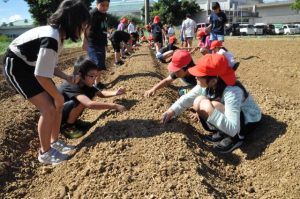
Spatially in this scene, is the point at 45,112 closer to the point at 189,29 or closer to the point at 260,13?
the point at 189,29

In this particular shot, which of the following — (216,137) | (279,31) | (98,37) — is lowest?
(279,31)

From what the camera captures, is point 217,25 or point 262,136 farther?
point 217,25

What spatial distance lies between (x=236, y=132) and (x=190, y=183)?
→ 1160mm

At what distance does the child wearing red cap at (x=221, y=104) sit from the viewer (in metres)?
4.22

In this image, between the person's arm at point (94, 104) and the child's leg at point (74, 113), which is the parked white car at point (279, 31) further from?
the person's arm at point (94, 104)

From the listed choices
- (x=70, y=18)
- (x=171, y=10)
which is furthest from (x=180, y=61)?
(x=171, y=10)

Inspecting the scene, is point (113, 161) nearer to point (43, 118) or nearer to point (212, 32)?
point (43, 118)

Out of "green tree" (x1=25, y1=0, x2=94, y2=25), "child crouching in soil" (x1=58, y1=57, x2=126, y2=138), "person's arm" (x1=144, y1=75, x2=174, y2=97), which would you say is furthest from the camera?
"green tree" (x1=25, y1=0, x2=94, y2=25)

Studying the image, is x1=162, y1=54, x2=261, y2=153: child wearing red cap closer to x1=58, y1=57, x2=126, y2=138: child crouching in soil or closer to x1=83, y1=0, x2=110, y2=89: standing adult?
x1=58, y1=57, x2=126, y2=138: child crouching in soil

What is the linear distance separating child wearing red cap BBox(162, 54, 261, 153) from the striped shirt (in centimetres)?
140

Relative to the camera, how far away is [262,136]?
4691 millimetres

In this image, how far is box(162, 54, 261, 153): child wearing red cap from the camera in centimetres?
422

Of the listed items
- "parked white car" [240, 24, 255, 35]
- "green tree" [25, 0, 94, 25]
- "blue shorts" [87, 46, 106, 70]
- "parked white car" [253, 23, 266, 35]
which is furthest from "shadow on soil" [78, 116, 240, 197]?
"green tree" [25, 0, 94, 25]

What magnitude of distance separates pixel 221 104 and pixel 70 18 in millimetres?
1792
